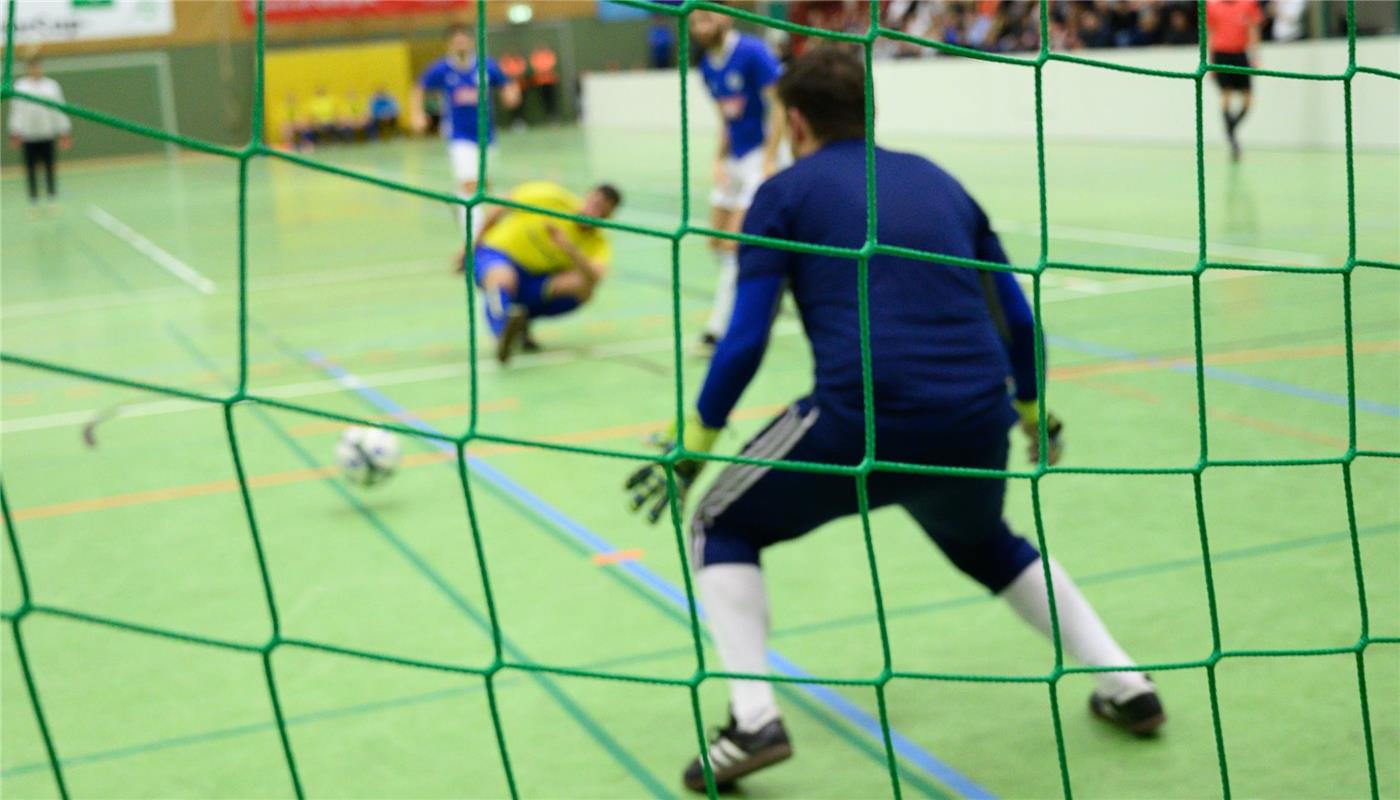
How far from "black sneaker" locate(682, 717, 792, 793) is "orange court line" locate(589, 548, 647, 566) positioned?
1.66 metres

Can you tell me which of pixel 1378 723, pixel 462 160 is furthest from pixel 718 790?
pixel 462 160

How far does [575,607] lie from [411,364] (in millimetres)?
4228

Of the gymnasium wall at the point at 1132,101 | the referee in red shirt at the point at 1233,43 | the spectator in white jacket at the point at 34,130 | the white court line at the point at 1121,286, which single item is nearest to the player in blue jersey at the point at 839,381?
the white court line at the point at 1121,286

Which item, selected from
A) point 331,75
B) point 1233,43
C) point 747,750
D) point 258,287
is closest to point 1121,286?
point 258,287

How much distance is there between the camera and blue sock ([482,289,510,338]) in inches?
322

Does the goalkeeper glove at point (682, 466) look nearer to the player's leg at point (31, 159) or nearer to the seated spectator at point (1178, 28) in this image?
the seated spectator at point (1178, 28)

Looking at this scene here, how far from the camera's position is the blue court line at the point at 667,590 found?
337 cm

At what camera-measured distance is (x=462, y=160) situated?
43.6 feet

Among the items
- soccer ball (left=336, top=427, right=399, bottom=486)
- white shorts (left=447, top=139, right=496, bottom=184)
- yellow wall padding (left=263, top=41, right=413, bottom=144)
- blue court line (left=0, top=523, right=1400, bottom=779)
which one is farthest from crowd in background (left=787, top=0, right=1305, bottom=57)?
blue court line (left=0, top=523, right=1400, bottom=779)

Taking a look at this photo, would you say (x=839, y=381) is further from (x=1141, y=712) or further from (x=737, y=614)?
(x=1141, y=712)

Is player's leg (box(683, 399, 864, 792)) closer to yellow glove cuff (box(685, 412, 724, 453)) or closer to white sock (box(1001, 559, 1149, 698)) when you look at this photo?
yellow glove cuff (box(685, 412, 724, 453))

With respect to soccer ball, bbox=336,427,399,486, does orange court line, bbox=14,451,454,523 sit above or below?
below

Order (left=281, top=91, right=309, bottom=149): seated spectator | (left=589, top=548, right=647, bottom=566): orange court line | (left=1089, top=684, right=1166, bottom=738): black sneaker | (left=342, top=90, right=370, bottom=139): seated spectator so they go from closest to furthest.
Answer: (left=1089, top=684, right=1166, bottom=738): black sneaker → (left=589, top=548, right=647, bottom=566): orange court line → (left=281, top=91, right=309, bottom=149): seated spectator → (left=342, top=90, right=370, bottom=139): seated spectator

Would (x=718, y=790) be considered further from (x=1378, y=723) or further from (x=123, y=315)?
(x=123, y=315)
